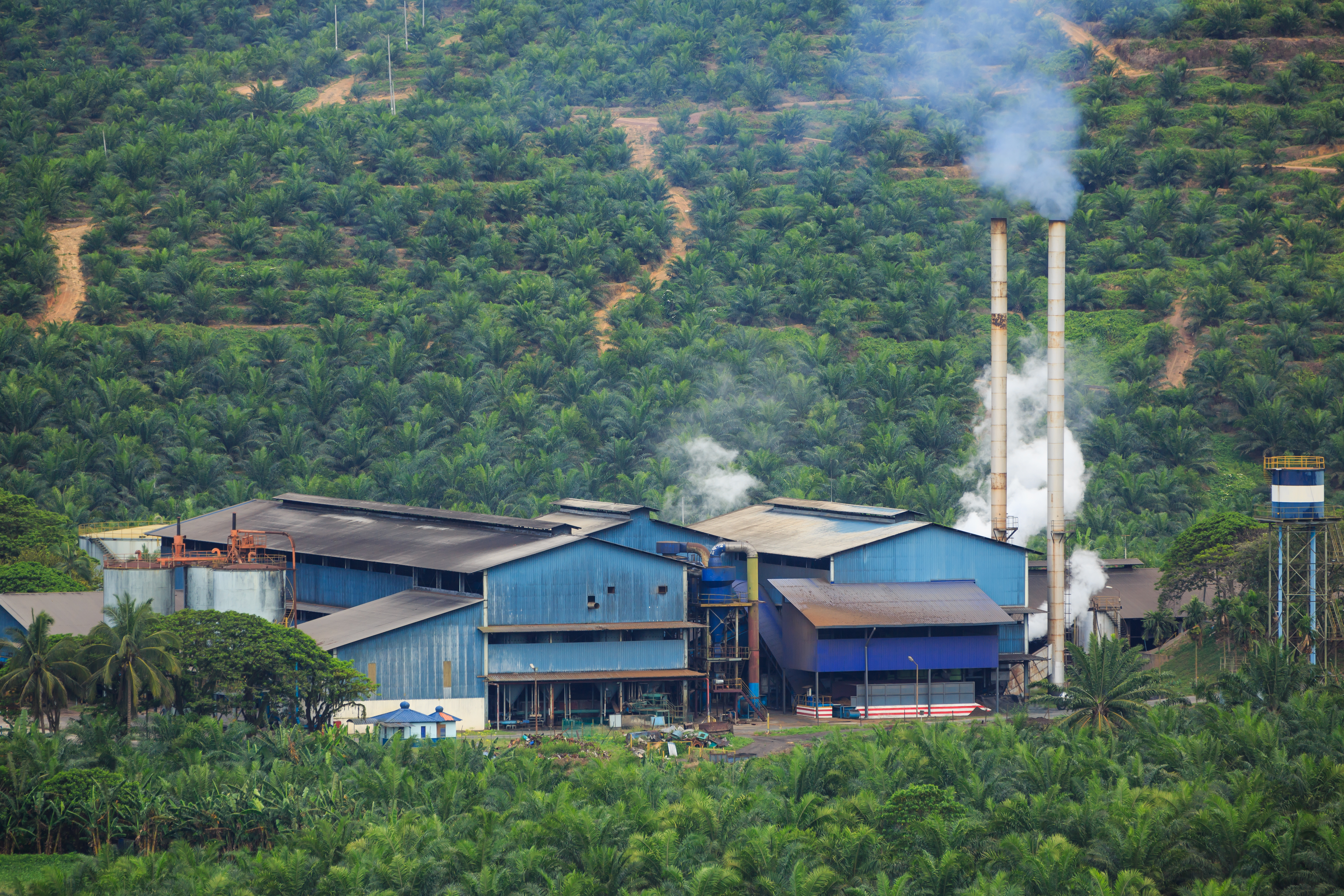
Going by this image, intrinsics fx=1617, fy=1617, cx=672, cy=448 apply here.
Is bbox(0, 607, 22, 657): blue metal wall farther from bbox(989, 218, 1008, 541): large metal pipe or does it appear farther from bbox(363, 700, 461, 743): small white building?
bbox(989, 218, 1008, 541): large metal pipe

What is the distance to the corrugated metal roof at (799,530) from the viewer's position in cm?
7744

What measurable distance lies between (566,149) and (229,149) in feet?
111

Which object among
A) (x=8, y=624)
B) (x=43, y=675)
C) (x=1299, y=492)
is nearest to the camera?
(x=43, y=675)

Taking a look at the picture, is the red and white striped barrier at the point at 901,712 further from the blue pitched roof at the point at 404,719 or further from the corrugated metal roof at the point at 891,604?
the blue pitched roof at the point at 404,719

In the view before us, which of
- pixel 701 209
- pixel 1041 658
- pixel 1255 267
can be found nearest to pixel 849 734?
pixel 1041 658

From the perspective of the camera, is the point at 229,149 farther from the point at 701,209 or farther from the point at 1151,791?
the point at 1151,791

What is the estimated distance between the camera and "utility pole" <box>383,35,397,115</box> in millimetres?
174538

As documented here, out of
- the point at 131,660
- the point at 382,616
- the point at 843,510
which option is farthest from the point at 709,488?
the point at 131,660

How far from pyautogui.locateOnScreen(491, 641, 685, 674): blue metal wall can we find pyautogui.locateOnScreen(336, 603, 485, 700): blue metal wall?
99 centimetres

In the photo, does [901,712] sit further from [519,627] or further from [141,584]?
[141,584]

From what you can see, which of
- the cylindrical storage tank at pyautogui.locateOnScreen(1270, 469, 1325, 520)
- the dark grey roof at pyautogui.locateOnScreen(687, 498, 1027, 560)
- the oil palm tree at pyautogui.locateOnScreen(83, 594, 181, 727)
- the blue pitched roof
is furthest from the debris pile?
the cylindrical storage tank at pyautogui.locateOnScreen(1270, 469, 1325, 520)

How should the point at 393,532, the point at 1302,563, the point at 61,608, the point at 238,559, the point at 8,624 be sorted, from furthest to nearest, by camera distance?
the point at 393,532 < the point at 238,559 < the point at 61,608 < the point at 8,624 < the point at 1302,563

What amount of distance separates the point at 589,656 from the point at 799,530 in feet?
64.4

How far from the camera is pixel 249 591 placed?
7094 centimetres
